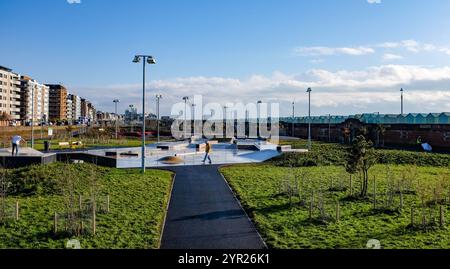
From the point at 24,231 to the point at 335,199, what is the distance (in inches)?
484

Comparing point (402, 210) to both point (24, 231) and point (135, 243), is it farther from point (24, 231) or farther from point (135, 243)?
point (24, 231)

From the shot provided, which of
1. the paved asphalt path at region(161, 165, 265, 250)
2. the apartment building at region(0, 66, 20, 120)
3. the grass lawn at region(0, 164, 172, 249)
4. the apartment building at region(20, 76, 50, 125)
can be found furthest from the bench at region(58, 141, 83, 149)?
the apartment building at region(0, 66, 20, 120)

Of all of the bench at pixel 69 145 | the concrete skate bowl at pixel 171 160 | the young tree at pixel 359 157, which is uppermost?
the young tree at pixel 359 157

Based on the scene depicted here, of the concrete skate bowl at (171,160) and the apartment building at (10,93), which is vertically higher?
the apartment building at (10,93)

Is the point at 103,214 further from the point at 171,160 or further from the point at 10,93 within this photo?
the point at 10,93

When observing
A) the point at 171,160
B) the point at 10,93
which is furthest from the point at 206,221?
the point at 10,93

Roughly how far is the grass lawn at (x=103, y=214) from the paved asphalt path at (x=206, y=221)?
0.52 m

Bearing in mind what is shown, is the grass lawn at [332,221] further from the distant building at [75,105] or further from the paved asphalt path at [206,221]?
the distant building at [75,105]

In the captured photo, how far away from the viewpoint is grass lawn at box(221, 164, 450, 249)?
11.9m

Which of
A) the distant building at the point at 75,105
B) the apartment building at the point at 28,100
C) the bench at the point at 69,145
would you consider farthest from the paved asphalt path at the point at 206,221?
the distant building at the point at 75,105

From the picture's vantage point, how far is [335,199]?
1781 cm

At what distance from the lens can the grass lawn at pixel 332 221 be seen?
11.9 metres

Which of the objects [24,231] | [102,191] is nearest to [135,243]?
[24,231]

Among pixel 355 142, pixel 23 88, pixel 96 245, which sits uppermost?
pixel 23 88
